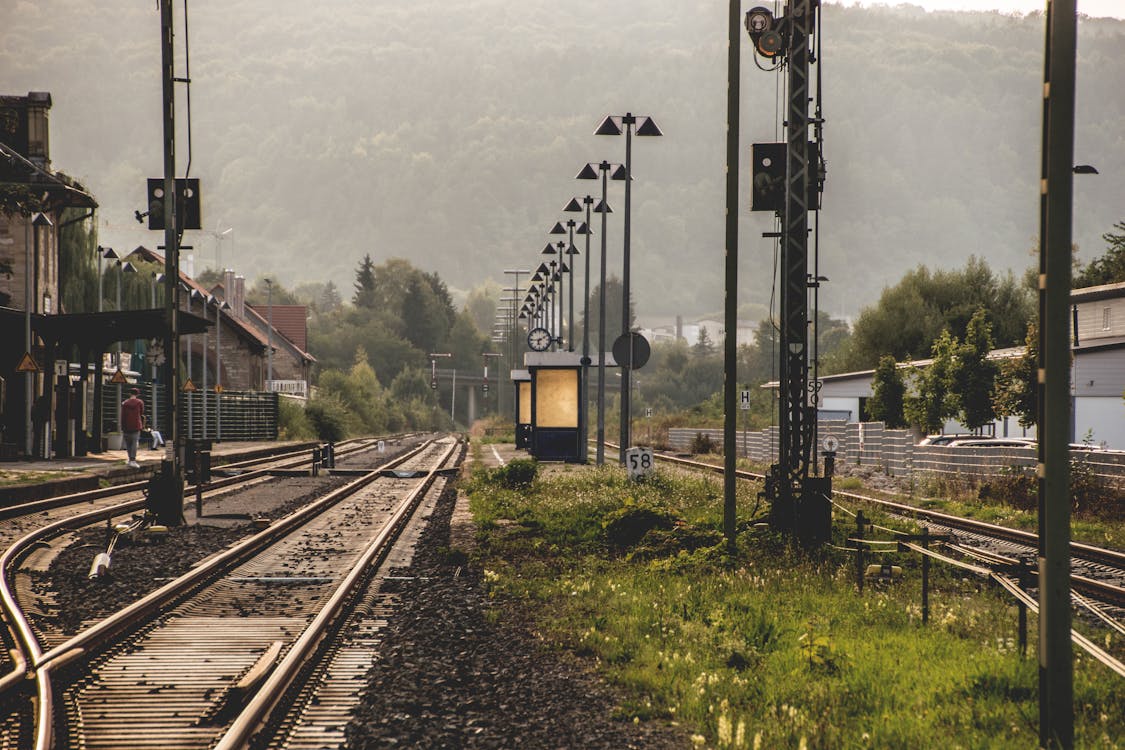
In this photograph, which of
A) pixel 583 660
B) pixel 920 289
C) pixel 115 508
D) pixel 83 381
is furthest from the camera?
pixel 920 289

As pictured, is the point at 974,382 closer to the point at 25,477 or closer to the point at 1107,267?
the point at 1107,267

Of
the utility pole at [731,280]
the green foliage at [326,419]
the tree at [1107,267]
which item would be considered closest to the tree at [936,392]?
the tree at [1107,267]

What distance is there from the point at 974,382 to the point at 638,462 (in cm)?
2749

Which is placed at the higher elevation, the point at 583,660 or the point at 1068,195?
the point at 1068,195

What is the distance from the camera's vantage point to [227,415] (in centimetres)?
6091

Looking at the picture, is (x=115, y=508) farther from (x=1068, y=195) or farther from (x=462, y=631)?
(x=1068, y=195)

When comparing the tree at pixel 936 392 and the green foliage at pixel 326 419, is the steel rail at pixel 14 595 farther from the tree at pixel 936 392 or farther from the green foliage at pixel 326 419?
the green foliage at pixel 326 419

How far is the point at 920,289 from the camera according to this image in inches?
3199

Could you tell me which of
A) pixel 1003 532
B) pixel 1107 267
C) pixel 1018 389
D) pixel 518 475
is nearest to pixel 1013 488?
pixel 1003 532

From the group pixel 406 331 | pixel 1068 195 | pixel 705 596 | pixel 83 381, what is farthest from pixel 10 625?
pixel 406 331

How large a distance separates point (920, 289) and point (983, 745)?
260ft

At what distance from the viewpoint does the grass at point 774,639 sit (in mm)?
6555

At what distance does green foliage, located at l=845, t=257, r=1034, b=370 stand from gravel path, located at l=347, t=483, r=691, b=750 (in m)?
72.6

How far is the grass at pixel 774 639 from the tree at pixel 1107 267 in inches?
2527
